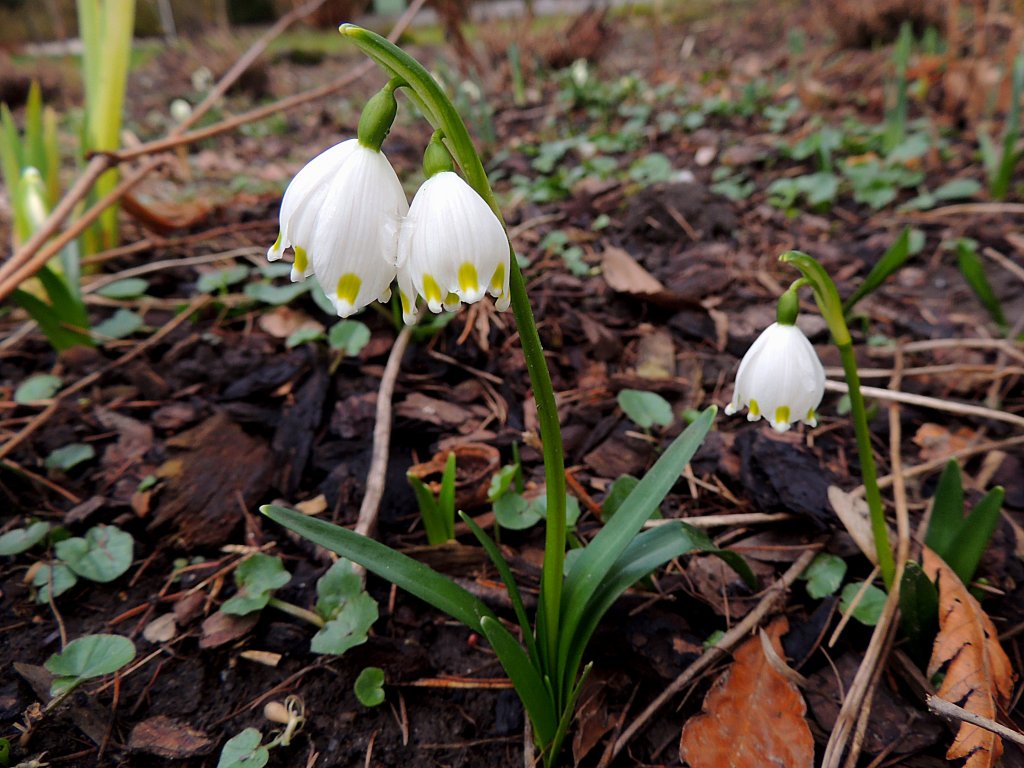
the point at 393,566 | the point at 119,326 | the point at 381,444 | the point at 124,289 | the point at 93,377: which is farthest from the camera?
the point at 124,289

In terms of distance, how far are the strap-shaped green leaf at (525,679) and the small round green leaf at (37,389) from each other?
1.34 metres

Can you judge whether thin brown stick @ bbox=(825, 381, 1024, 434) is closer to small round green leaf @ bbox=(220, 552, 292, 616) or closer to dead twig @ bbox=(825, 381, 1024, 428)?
dead twig @ bbox=(825, 381, 1024, 428)

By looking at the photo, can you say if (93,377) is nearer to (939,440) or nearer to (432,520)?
(432,520)

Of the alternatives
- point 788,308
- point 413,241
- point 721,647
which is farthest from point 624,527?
point 413,241

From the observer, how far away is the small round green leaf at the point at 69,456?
1.43 metres

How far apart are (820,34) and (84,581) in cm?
662

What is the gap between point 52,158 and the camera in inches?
81.0

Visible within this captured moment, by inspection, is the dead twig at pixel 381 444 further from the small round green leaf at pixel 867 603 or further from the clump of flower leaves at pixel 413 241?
the small round green leaf at pixel 867 603

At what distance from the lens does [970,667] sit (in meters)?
0.96

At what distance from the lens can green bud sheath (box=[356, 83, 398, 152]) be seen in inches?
27.6

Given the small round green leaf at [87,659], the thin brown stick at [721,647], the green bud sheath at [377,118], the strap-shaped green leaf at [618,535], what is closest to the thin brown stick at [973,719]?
the thin brown stick at [721,647]

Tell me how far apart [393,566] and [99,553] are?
2.20 ft

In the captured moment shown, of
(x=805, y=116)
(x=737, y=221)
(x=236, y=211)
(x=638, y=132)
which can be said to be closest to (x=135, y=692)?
(x=236, y=211)

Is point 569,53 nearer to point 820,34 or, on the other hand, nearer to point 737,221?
point 820,34
